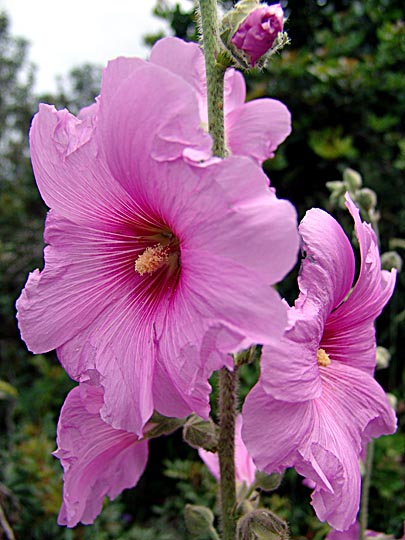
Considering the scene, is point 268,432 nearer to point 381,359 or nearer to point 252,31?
point 252,31

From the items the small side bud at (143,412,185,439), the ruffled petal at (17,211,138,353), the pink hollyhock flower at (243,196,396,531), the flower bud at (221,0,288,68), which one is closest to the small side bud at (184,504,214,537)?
the small side bud at (143,412,185,439)

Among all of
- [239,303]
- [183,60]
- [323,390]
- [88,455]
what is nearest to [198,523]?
[88,455]

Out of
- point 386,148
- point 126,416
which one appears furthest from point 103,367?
point 386,148

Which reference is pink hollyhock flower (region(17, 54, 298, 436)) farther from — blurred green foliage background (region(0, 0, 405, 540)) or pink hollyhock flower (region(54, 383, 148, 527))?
blurred green foliage background (region(0, 0, 405, 540))

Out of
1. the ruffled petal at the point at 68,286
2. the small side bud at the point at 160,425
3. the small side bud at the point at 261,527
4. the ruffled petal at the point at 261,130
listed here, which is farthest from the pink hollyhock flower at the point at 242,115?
the small side bud at the point at 261,527

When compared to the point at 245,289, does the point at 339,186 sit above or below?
below

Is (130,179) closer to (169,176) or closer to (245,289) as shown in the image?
(169,176)

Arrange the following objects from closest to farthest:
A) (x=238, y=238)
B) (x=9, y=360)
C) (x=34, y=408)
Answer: (x=238, y=238) → (x=34, y=408) → (x=9, y=360)

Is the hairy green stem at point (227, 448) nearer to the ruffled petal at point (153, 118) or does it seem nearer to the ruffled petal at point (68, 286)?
the ruffled petal at point (68, 286)

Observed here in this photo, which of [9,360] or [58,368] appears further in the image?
[9,360]
